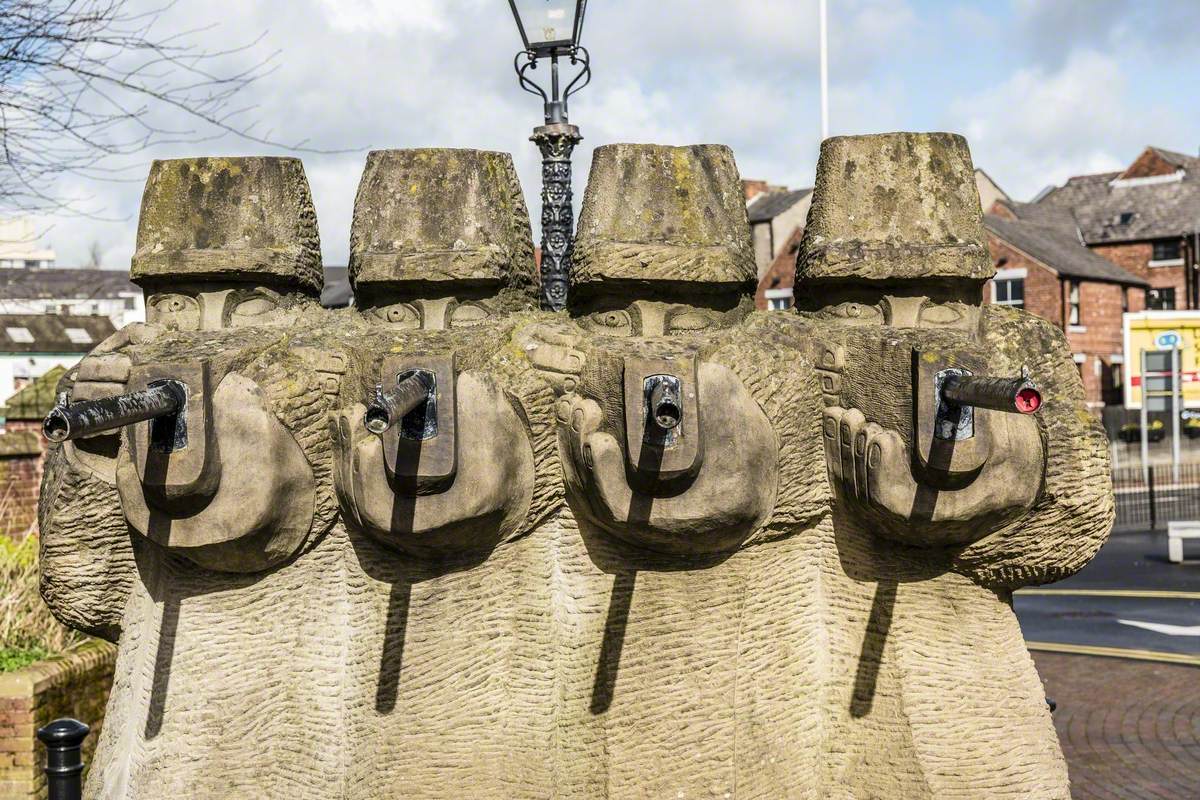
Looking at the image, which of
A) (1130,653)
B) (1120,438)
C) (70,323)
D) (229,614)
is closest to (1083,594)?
(1130,653)

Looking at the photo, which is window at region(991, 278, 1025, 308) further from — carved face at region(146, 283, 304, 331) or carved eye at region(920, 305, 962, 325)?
carved face at region(146, 283, 304, 331)

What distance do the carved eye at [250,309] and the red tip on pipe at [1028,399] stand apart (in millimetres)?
2569

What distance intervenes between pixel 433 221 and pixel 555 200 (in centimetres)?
255

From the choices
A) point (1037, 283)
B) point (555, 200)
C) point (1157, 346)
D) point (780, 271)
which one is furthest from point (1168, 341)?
point (555, 200)

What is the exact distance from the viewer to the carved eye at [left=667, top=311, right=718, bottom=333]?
15.3ft

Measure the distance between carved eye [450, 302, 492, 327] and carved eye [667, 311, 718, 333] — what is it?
64 centimetres

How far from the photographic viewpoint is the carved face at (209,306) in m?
4.87

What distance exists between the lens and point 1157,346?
113ft

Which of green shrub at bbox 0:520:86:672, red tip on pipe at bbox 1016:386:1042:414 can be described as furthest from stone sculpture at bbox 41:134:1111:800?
green shrub at bbox 0:520:86:672

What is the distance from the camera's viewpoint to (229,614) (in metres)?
4.71

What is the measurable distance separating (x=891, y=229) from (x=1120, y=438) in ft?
99.6

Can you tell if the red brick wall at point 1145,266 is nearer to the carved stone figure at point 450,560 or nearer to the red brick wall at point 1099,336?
the red brick wall at point 1099,336

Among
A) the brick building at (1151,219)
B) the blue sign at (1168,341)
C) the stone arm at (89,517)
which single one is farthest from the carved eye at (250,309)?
the brick building at (1151,219)

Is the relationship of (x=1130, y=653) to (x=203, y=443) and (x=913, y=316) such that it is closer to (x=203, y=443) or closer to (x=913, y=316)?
(x=913, y=316)
